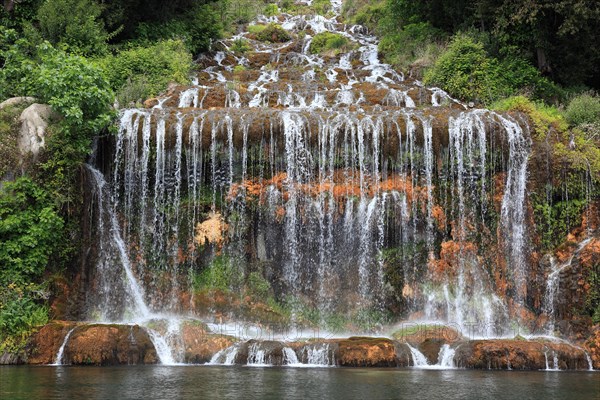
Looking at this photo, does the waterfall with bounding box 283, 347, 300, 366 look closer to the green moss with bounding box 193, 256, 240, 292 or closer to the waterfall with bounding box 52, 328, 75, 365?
the green moss with bounding box 193, 256, 240, 292

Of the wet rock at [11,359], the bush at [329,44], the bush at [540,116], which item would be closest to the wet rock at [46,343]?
the wet rock at [11,359]

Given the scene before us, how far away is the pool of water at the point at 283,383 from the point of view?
31.4 feet

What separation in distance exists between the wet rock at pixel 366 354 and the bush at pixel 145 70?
12487 mm

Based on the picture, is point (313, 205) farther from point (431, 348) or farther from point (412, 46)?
point (412, 46)

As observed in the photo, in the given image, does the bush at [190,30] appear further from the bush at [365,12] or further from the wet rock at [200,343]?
the wet rock at [200,343]

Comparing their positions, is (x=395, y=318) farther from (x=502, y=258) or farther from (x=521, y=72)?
(x=521, y=72)

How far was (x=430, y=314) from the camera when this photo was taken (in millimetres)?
17953

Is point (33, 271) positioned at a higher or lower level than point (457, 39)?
lower

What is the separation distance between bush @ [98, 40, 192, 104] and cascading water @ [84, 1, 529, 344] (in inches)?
162

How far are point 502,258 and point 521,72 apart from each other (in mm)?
10049

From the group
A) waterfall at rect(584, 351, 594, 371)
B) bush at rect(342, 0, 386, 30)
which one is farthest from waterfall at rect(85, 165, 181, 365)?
bush at rect(342, 0, 386, 30)

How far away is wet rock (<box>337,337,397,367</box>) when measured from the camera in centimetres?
1415

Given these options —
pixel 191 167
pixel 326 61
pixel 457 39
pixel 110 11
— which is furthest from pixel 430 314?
pixel 110 11

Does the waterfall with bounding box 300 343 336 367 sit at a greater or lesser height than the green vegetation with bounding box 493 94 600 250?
lesser
